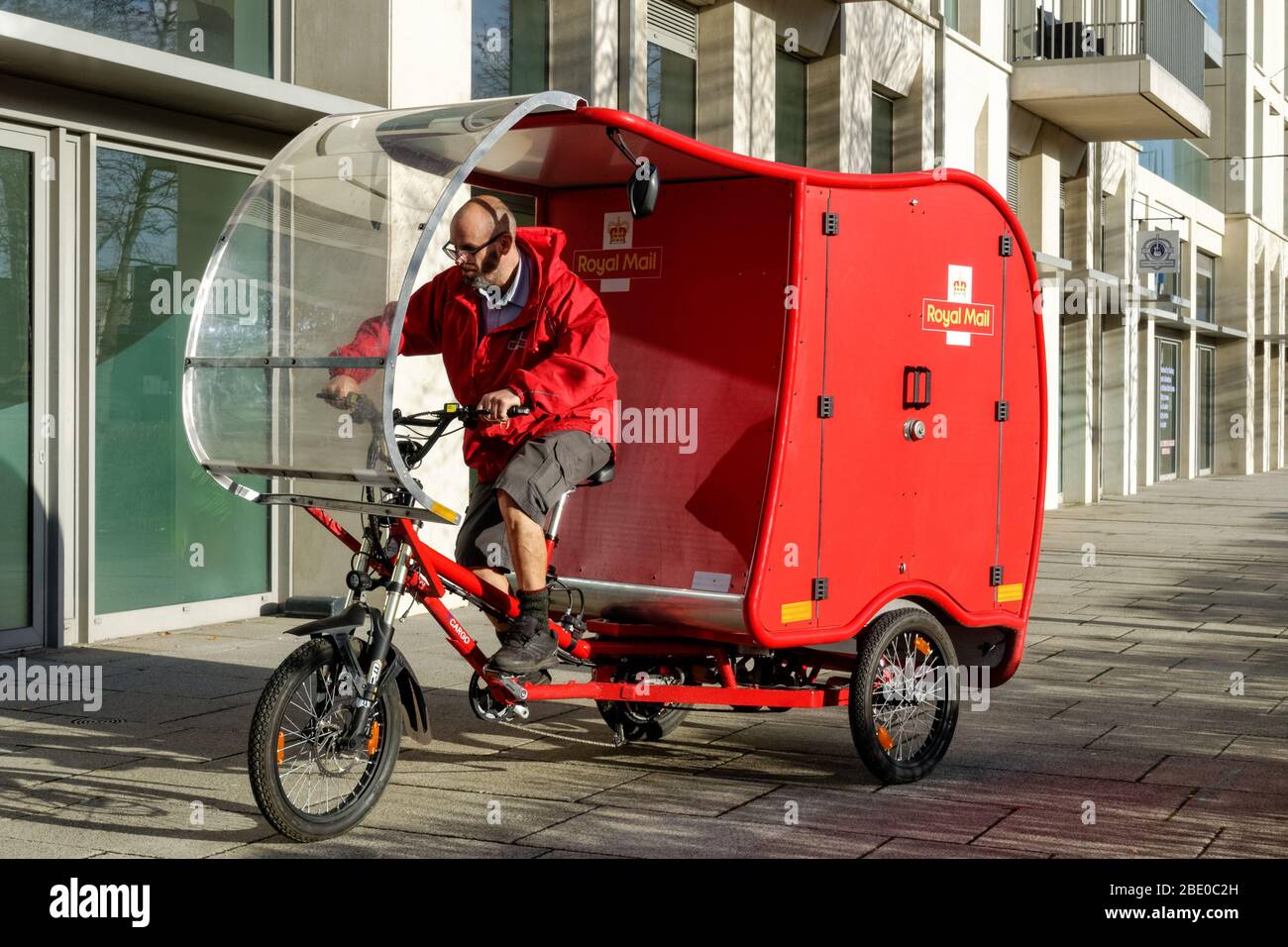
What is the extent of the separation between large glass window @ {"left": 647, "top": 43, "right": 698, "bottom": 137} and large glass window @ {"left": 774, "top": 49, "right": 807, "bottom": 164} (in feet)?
4.52

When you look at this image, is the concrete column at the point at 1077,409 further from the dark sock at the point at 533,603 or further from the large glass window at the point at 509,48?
the dark sock at the point at 533,603

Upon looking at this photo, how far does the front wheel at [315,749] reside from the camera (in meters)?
4.88

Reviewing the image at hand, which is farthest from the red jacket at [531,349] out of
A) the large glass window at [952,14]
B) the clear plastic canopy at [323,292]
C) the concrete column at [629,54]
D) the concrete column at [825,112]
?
the large glass window at [952,14]

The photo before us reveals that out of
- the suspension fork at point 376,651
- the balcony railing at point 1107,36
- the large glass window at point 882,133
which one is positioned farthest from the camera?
the balcony railing at point 1107,36

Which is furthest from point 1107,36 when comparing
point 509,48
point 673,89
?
point 509,48

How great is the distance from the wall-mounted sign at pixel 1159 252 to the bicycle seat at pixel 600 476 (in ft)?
75.5

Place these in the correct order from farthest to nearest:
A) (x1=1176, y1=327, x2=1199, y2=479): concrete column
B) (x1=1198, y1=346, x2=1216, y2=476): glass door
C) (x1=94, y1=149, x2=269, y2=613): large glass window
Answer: (x1=1198, y1=346, x2=1216, y2=476): glass door
(x1=1176, y1=327, x2=1199, y2=479): concrete column
(x1=94, y1=149, x2=269, y2=613): large glass window

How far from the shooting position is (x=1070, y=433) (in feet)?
79.9

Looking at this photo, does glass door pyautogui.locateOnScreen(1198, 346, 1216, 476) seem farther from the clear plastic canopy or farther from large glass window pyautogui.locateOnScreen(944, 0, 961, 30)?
the clear plastic canopy

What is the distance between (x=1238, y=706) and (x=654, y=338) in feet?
→ 10.8

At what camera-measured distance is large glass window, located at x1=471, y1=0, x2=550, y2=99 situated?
11.9 m

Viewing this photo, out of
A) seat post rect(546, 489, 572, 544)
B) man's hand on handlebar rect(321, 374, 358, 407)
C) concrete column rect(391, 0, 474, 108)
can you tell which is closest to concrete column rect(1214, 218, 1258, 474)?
concrete column rect(391, 0, 474, 108)
